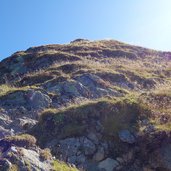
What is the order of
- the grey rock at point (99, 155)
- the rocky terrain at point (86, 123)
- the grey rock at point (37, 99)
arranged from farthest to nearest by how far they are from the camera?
1. the grey rock at point (37, 99)
2. the grey rock at point (99, 155)
3. the rocky terrain at point (86, 123)

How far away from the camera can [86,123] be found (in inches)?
740

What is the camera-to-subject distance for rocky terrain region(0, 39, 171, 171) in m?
14.8

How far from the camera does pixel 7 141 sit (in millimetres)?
A: 14672

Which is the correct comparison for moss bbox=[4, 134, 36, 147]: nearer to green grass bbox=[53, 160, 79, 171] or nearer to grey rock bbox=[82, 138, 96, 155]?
green grass bbox=[53, 160, 79, 171]

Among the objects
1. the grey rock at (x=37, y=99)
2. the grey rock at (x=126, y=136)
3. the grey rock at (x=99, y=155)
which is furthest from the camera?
the grey rock at (x=37, y=99)

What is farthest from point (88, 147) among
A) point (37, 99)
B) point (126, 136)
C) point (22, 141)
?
point (37, 99)

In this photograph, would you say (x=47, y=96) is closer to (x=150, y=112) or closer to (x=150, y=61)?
(x=150, y=112)

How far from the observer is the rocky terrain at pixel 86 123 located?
582 inches

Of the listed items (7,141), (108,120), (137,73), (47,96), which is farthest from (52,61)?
(7,141)

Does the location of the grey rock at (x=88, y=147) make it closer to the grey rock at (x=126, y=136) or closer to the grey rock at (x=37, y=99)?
the grey rock at (x=126, y=136)

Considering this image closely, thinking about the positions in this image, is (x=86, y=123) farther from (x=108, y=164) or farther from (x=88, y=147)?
(x=108, y=164)

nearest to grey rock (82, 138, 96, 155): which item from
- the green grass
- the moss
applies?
the green grass

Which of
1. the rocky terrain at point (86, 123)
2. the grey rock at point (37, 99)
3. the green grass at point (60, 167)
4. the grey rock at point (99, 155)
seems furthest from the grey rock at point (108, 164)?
the grey rock at point (37, 99)

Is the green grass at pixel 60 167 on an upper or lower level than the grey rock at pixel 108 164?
upper
